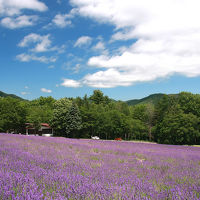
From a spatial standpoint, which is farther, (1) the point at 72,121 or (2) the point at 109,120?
(2) the point at 109,120

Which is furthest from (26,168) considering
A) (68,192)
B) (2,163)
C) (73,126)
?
(73,126)

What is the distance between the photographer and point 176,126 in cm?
4197

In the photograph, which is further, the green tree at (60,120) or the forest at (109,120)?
the green tree at (60,120)

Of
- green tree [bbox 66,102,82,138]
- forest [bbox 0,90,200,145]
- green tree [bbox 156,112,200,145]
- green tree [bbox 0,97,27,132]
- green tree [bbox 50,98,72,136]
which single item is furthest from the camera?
green tree [bbox 50,98,72,136]

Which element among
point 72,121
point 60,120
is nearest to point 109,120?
point 72,121

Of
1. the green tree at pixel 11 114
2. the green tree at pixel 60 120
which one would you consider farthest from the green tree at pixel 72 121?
the green tree at pixel 11 114

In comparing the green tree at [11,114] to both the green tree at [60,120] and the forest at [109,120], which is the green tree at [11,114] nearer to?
the forest at [109,120]

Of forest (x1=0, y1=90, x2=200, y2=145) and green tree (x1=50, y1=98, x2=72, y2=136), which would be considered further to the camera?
green tree (x1=50, y1=98, x2=72, y2=136)

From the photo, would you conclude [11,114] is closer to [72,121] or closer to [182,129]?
[72,121]

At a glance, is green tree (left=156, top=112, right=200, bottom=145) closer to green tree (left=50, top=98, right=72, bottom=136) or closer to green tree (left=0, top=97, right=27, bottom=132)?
green tree (left=50, top=98, right=72, bottom=136)

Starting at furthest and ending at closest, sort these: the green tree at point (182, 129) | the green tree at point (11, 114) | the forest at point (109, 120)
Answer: the forest at point (109, 120) < the green tree at point (11, 114) < the green tree at point (182, 129)

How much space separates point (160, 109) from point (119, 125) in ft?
45.6

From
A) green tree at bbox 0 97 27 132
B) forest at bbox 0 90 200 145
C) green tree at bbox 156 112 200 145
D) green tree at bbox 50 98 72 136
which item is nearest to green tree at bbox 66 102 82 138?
forest at bbox 0 90 200 145

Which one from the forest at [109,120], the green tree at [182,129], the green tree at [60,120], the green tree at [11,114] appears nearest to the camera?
the green tree at [182,129]
